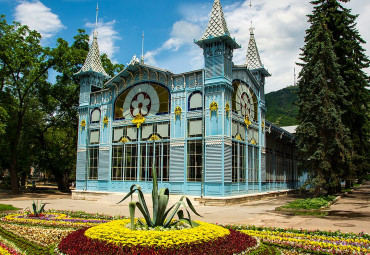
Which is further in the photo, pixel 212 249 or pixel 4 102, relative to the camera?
pixel 4 102

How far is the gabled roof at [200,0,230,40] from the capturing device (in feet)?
73.5

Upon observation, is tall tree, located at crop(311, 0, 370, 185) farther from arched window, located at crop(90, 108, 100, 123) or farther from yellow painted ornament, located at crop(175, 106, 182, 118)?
arched window, located at crop(90, 108, 100, 123)

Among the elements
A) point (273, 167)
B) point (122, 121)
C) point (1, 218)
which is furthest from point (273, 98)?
point (1, 218)

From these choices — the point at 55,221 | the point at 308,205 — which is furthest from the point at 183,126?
the point at 55,221

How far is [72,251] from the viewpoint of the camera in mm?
6141

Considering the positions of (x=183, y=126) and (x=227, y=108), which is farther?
(x=183, y=126)

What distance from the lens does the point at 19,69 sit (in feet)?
99.3

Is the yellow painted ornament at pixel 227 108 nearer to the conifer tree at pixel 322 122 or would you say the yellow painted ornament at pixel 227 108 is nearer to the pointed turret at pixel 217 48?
the pointed turret at pixel 217 48

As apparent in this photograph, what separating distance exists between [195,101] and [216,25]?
5.75 metres

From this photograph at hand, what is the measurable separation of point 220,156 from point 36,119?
23486mm

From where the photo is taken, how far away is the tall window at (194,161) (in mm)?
21745

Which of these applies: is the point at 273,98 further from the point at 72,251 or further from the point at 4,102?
the point at 72,251

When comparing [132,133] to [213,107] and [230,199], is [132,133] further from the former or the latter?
[230,199]

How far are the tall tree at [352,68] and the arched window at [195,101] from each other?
40.3 feet
